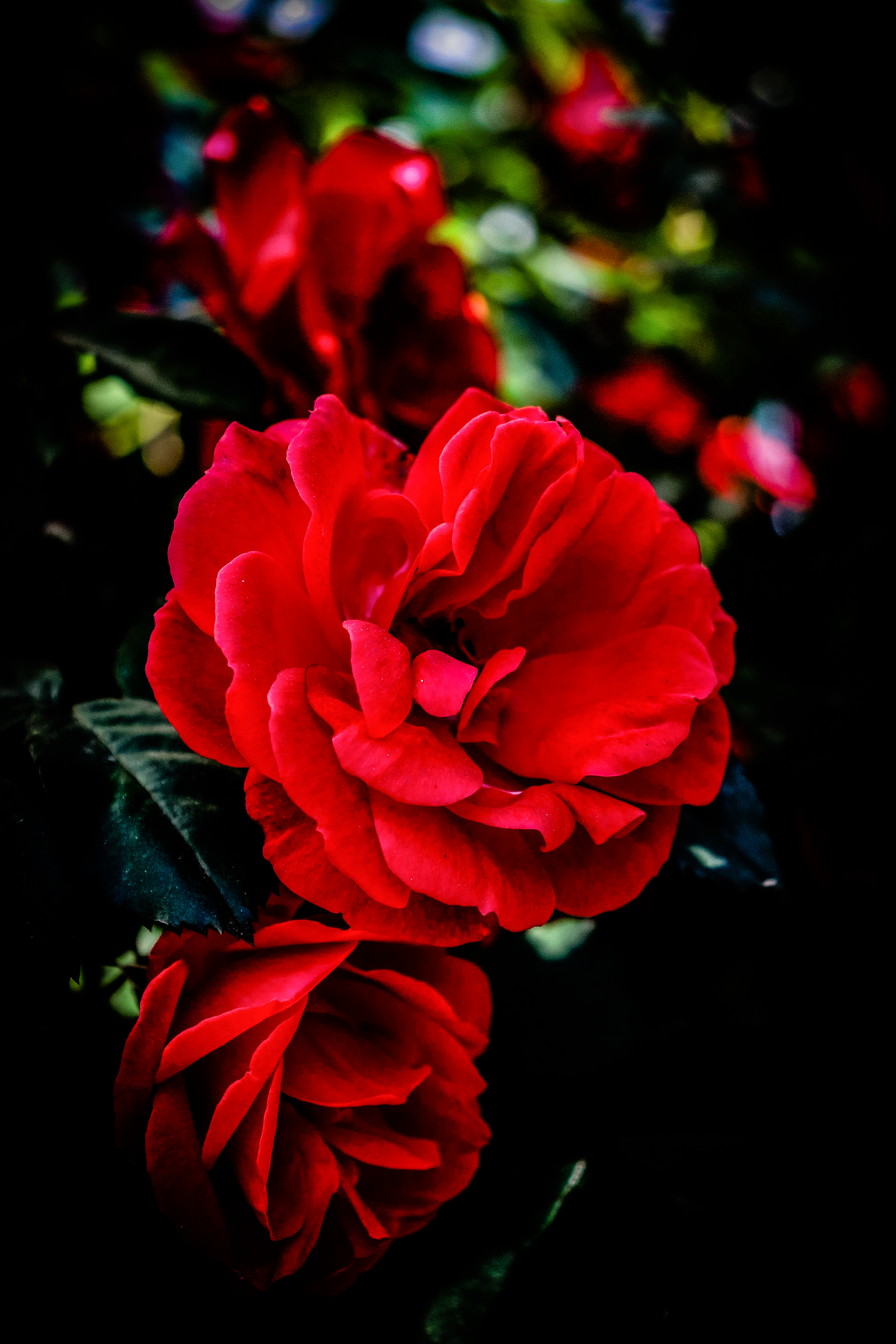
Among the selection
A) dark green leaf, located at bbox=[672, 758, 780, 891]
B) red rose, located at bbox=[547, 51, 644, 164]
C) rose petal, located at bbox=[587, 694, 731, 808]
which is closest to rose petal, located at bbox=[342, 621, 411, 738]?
rose petal, located at bbox=[587, 694, 731, 808]

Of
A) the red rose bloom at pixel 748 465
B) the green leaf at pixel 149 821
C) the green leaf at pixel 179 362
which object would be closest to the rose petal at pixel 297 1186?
the green leaf at pixel 149 821

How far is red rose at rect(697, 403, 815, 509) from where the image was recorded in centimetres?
98

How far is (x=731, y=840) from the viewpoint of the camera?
0.49 metres

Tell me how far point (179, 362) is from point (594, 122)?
0.79 metres

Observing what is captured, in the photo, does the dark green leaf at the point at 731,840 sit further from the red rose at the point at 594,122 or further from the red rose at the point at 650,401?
the red rose at the point at 594,122

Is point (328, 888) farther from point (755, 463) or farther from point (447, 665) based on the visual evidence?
point (755, 463)

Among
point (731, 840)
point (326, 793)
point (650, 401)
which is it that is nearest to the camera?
point (326, 793)

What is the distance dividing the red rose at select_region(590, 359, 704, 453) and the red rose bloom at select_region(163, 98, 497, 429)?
1.37ft

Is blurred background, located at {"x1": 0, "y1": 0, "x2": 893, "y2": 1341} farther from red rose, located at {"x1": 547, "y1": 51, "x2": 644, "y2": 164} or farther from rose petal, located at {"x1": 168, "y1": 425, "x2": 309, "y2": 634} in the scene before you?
rose petal, located at {"x1": 168, "y1": 425, "x2": 309, "y2": 634}

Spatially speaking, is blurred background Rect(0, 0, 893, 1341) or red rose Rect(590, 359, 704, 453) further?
red rose Rect(590, 359, 704, 453)

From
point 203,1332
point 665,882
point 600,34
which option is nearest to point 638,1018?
point 665,882

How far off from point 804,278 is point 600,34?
39 cm

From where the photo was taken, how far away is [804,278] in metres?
1.00

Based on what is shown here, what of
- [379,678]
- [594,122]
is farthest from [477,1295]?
[594,122]
